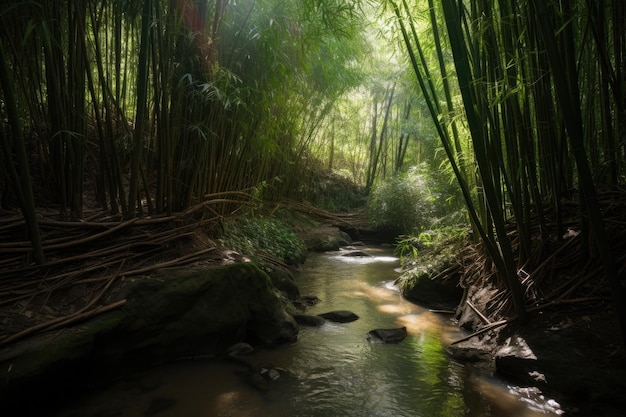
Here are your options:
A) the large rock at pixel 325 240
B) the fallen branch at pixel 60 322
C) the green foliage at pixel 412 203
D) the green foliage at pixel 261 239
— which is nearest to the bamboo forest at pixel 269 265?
the fallen branch at pixel 60 322

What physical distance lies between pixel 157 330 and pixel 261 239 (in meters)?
2.43

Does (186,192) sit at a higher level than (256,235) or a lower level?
higher

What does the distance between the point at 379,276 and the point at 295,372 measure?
9.07 feet

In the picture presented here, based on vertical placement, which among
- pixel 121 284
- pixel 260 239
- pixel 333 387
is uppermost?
pixel 260 239

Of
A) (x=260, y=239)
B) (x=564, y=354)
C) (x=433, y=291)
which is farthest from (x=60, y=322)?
(x=433, y=291)

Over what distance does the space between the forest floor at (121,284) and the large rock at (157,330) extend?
0.38 ft

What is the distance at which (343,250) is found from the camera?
6.83m

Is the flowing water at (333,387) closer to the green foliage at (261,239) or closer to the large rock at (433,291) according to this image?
the large rock at (433,291)

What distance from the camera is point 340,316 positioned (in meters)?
3.29

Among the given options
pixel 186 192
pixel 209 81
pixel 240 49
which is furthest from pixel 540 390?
pixel 240 49

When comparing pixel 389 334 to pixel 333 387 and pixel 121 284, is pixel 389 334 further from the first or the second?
pixel 121 284

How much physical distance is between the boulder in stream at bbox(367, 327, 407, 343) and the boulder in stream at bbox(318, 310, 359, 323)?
13.0 inches

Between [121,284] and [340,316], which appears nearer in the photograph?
[121,284]

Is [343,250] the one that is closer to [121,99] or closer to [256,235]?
[256,235]
